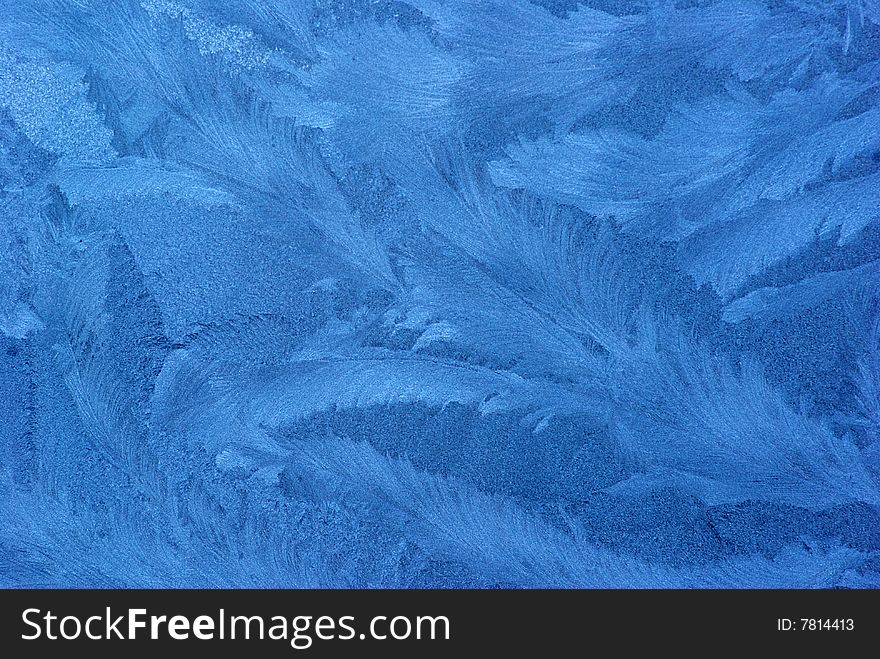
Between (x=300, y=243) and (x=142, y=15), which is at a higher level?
(x=142, y=15)

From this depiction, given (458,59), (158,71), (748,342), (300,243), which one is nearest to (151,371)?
(300,243)

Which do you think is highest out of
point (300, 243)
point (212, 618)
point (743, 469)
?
point (300, 243)

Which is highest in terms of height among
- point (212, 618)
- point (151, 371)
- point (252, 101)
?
point (252, 101)

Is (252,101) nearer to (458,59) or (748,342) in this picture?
(458,59)

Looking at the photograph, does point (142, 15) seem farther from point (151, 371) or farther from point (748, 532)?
point (748, 532)

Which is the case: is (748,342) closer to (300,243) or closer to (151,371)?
(300,243)

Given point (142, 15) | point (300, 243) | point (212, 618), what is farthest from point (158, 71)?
point (212, 618)

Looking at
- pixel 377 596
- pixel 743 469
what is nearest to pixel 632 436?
pixel 743 469

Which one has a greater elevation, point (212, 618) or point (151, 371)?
point (151, 371)
